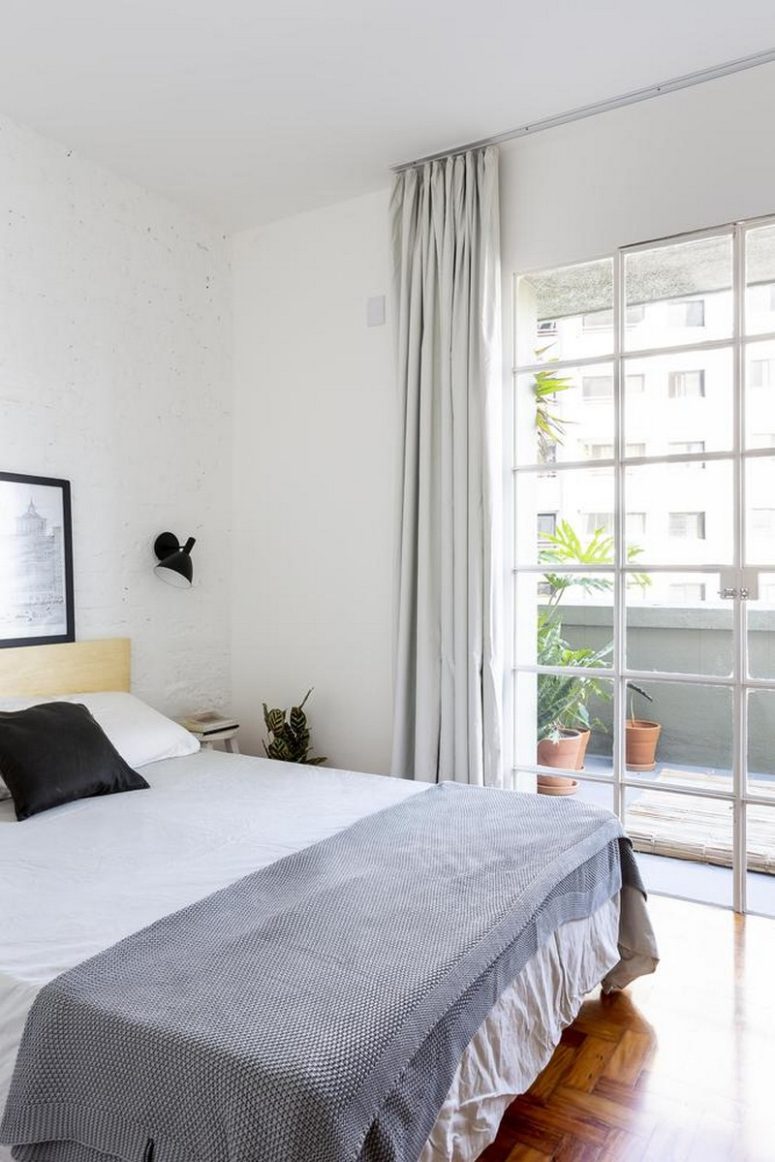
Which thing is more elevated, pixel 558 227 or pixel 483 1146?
pixel 558 227

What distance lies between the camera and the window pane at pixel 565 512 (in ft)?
10.4

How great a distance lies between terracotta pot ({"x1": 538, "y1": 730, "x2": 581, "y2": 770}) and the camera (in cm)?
326

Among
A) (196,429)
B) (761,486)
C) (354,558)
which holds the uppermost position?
(196,429)

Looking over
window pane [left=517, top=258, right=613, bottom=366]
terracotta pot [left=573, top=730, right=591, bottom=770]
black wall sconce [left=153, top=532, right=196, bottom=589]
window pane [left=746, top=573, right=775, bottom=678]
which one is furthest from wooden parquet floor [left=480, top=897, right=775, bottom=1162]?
black wall sconce [left=153, top=532, right=196, bottom=589]

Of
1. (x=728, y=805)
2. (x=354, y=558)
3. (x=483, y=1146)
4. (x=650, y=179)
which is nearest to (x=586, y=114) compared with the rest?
(x=650, y=179)

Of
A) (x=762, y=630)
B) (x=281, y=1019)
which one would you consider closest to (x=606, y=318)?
(x=762, y=630)

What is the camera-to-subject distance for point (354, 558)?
3713mm

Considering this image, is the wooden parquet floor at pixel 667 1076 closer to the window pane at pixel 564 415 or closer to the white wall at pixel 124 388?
the window pane at pixel 564 415

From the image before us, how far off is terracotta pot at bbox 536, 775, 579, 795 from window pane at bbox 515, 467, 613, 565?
33.5 inches

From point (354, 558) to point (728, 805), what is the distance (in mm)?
1791

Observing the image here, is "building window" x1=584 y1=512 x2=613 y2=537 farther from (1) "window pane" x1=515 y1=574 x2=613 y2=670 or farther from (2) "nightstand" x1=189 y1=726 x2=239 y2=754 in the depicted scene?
(2) "nightstand" x1=189 y1=726 x2=239 y2=754

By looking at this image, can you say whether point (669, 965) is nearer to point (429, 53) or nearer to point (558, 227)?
point (558, 227)

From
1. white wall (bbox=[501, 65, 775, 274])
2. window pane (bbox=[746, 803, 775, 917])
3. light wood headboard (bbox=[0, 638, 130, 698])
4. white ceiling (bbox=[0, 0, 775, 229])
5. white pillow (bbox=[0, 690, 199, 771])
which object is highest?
white ceiling (bbox=[0, 0, 775, 229])

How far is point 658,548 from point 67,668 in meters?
2.26
